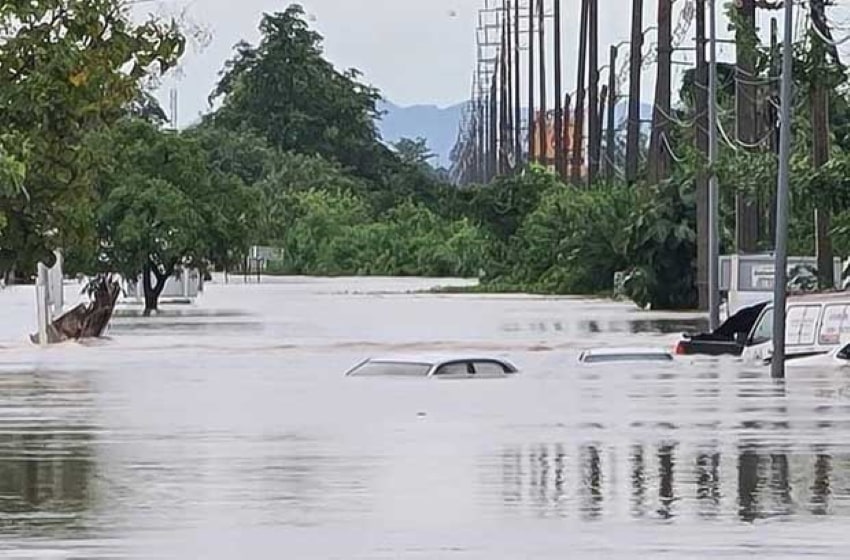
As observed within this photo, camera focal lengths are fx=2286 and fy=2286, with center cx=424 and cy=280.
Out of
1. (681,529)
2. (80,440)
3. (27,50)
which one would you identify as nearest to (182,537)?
(681,529)

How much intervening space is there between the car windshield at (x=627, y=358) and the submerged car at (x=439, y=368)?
3.51 meters

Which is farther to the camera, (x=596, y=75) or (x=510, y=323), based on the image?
(x=596, y=75)

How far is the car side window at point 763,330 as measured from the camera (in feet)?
134

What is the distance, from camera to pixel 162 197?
7019 centimetres

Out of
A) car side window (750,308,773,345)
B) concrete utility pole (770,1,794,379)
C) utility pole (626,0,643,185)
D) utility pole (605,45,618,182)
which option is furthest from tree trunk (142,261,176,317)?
concrete utility pole (770,1,794,379)

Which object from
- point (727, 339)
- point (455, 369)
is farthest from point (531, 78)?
point (455, 369)

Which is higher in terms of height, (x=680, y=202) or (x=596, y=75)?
(x=596, y=75)

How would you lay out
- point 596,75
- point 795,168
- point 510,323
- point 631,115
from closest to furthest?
1. point 795,168
2. point 510,323
3. point 631,115
4. point 596,75

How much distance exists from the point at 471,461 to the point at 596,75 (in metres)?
78.7

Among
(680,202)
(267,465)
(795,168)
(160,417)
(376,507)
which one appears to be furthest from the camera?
(680,202)

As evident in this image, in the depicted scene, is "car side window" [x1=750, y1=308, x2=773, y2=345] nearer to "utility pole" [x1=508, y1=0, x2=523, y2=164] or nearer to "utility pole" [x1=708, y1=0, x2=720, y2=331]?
"utility pole" [x1=708, y1=0, x2=720, y2=331]

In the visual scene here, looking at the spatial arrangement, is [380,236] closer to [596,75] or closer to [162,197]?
[596,75]

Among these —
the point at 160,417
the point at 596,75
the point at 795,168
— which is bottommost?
the point at 160,417

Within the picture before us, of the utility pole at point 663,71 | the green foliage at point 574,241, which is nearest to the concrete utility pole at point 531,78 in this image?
the green foliage at point 574,241
